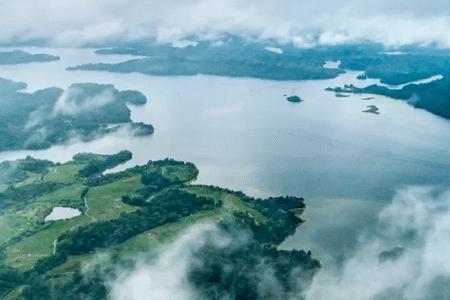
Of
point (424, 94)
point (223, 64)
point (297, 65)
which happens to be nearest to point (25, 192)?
point (424, 94)

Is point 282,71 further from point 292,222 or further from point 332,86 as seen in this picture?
point 292,222

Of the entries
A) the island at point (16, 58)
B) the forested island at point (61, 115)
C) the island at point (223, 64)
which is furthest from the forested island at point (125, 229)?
the island at point (16, 58)

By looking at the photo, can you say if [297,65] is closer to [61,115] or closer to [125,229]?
[61,115]

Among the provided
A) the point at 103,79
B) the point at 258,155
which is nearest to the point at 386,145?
the point at 258,155

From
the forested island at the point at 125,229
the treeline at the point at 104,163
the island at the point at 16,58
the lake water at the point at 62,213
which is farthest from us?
the island at the point at 16,58

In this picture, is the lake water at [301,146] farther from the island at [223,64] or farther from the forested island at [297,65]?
the island at [223,64]

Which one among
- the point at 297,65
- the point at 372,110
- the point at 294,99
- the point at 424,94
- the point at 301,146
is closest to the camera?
the point at 301,146

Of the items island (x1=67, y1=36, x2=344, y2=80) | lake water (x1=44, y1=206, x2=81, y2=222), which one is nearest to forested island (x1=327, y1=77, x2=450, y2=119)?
island (x1=67, y1=36, x2=344, y2=80)
